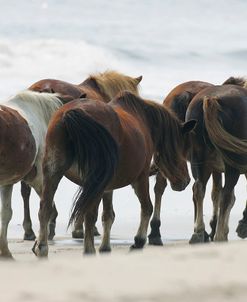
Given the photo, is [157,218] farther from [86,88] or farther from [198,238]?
[86,88]

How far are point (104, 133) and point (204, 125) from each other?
2727 millimetres

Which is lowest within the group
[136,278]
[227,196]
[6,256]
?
[6,256]

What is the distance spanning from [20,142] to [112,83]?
13.5 ft

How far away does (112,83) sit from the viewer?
1346cm

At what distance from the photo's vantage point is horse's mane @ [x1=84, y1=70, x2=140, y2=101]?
13336 mm

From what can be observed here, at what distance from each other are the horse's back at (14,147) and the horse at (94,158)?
646 millimetres

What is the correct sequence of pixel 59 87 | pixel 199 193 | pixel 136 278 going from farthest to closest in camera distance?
1. pixel 59 87
2. pixel 199 193
3. pixel 136 278

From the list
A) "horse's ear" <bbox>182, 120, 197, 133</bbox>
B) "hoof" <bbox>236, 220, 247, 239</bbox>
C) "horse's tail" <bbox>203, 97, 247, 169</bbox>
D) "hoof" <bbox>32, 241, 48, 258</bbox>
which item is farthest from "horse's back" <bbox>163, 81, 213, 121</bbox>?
"hoof" <bbox>32, 241, 48, 258</bbox>

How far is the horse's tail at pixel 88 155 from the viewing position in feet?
27.5

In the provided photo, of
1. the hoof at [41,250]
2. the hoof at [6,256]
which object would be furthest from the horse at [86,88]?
the hoof at [41,250]

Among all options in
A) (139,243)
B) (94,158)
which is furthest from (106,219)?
(94,158)

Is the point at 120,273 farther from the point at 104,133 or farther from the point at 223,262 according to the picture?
the point at 104,133

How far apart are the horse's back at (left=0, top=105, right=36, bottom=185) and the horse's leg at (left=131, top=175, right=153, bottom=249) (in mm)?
1011

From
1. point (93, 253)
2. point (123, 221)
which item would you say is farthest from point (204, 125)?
point (123, 221)
